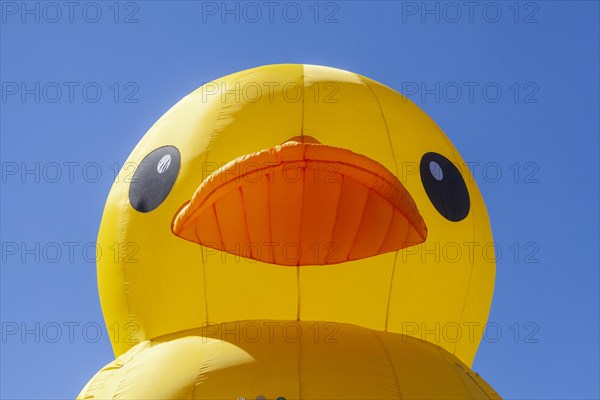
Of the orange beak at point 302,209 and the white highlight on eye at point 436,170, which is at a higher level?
the white highlight on eye at point 436,170

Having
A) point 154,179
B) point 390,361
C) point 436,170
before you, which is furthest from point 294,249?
point 436,170

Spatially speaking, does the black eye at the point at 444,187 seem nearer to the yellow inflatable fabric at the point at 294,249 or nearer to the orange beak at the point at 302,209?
the yellow inflatable fabric at the point at 294,249

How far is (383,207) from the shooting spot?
6000 millimetres

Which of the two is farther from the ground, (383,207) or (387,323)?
(383,207)

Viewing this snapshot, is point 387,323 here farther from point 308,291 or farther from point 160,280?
point 160,280

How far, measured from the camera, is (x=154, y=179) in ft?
22.7

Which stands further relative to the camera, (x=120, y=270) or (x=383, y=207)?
(x=120, y=270)

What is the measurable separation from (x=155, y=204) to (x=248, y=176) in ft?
4.19

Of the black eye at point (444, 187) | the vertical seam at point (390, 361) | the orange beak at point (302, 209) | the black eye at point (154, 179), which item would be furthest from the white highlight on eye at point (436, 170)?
the black eye at point (154, 179)

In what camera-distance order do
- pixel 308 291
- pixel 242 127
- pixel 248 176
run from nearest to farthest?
pixel 248 176 → pixel 308 291 → pixel 242 127

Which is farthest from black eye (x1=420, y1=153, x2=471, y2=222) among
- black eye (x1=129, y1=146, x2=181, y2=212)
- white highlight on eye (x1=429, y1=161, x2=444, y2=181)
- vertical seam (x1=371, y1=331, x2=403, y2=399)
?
black eye (x1=129, y1=146, x2=181, y2=212)

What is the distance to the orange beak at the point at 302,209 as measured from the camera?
5.71m

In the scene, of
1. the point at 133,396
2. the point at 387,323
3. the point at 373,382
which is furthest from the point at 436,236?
the point at 133,396

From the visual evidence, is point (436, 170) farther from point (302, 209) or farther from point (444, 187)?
point (302, 209)
